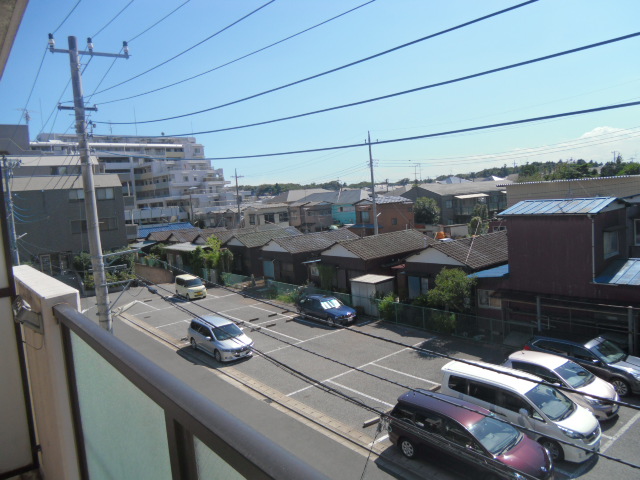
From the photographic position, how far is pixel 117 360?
1.29 metres

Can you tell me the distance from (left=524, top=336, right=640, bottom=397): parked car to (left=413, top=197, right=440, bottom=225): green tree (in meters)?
32.3

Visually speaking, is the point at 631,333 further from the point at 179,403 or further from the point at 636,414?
the point at 179,403

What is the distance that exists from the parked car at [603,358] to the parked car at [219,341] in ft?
25.3

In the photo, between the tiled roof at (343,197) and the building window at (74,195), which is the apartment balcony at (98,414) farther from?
the tiled roof at (343,197)

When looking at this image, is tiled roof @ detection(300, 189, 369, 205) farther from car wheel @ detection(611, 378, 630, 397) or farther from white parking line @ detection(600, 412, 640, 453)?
white parking line @ detection(600, 412, 640, 453)

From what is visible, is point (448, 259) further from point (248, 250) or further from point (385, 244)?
point (248, 250)

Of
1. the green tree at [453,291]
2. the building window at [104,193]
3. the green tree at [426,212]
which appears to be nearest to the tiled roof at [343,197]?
the green tree at [426,212]

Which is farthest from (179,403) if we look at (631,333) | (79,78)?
(631,333)

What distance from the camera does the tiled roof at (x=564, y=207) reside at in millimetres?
13250

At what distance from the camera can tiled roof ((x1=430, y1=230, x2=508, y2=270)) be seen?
17266mm

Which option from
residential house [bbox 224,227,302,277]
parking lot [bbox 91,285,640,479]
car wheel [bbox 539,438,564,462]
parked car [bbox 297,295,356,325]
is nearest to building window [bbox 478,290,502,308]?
parking lot [bbox 91,285,640,479]

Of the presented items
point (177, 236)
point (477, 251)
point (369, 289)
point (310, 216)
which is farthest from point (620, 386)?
point (310, 216)

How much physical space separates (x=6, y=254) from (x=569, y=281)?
14022 mm

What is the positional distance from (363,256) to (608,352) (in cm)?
1076
